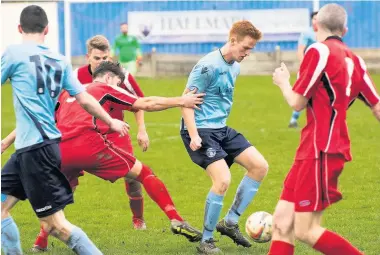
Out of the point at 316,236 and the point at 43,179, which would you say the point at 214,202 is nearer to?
the point at 316,236

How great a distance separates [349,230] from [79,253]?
10.7ft

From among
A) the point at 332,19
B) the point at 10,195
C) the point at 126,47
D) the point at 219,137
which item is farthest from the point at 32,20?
the point at 126,47

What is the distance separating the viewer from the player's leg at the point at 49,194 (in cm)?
684

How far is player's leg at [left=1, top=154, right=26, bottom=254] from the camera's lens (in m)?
7.30

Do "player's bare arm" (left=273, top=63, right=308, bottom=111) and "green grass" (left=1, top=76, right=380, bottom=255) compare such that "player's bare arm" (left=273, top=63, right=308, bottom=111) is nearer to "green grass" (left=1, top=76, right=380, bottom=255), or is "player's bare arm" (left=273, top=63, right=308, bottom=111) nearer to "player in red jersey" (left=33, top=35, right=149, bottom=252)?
"green grass" (left=1, top=76, right=380, bottom=255)

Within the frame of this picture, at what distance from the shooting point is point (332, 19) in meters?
6.70

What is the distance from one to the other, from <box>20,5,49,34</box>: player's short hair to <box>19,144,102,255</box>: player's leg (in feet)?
2.58

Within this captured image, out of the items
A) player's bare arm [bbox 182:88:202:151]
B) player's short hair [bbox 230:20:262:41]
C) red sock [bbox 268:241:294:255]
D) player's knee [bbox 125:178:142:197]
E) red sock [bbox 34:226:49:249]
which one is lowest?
red sock [bbox 34:226:49:249]

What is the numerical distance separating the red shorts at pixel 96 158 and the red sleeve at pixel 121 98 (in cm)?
51

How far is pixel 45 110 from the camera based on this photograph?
22.5 feet

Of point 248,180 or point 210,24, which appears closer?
point 248,180

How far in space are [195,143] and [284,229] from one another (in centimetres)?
170

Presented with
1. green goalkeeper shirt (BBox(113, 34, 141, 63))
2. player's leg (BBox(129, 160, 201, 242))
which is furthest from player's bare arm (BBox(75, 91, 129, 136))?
green goalkeeper shirt (BBox(113, 34, 141, 63))

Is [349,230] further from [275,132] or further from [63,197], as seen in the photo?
[275,132]
